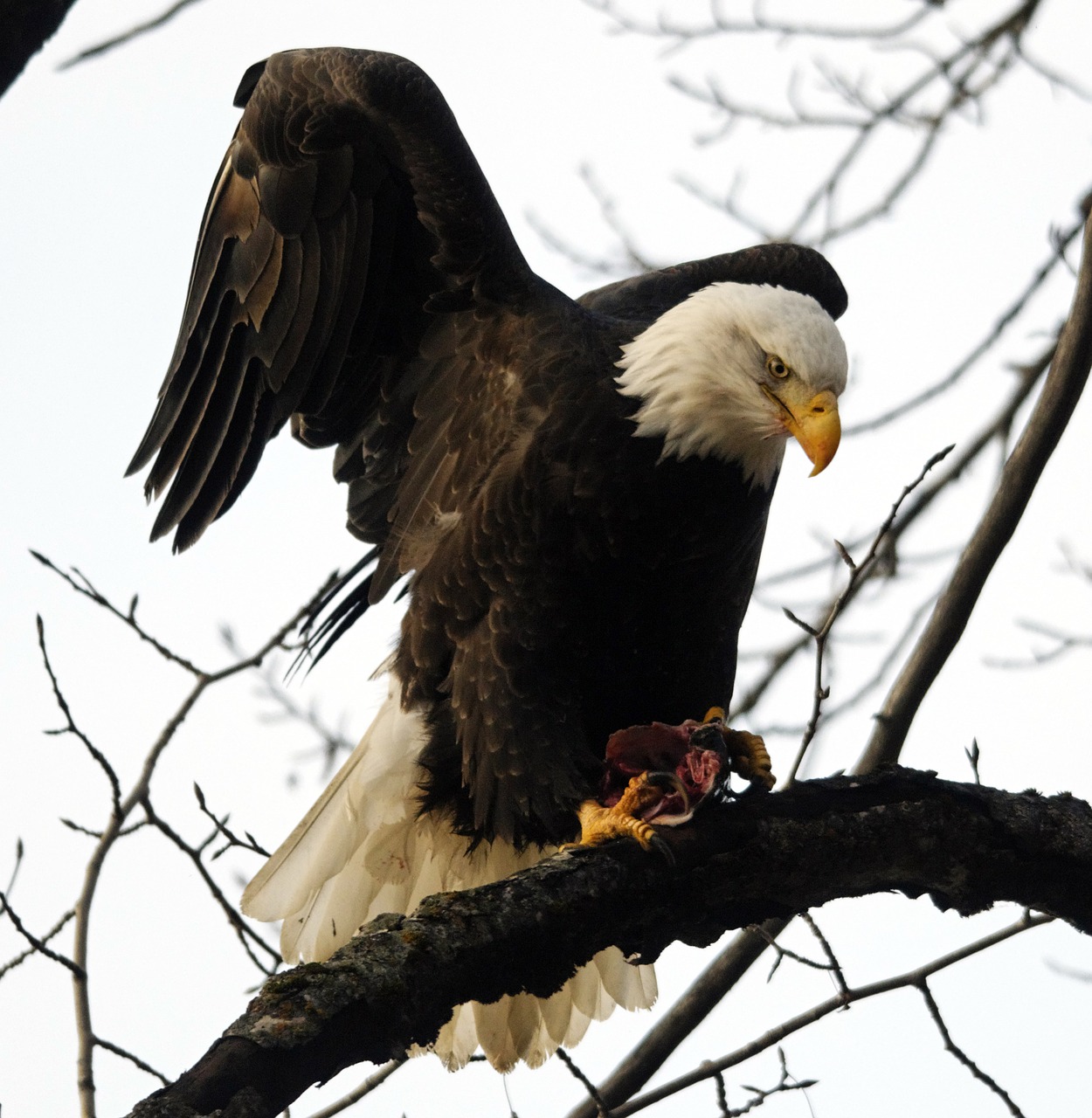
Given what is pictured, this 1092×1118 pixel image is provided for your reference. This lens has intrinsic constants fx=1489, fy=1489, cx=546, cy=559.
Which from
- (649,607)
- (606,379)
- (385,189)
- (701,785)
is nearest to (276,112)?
(385,189)

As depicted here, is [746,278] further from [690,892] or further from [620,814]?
[690,892]

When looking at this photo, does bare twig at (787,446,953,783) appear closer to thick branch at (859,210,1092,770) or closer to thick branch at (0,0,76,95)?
thick branch at (859,210,1092,770)

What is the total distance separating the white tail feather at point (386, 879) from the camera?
356cm

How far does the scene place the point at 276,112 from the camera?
3275mm

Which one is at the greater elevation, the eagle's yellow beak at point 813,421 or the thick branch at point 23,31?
the eagle's yellow beak at point 813,421

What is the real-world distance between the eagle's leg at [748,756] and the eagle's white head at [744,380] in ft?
1.78

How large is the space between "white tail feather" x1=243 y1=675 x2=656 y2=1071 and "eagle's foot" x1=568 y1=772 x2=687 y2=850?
567 mm

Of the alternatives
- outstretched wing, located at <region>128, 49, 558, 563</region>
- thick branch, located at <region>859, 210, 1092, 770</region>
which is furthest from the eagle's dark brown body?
thick branch, located at <region>859, 210, 1092, 770</region>

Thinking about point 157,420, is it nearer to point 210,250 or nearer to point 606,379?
point 210,250

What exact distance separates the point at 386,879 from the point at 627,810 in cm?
96

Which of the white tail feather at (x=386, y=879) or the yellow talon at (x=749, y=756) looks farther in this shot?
the white tail feather at (x=386, y=879)

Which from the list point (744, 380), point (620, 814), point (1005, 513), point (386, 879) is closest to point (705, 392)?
point (744, 380)

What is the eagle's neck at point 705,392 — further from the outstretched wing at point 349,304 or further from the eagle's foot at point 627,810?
the eagle's foot at point 627,810

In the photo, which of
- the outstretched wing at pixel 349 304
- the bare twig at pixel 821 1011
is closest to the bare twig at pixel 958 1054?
the bare twig at pixel 821 1011
